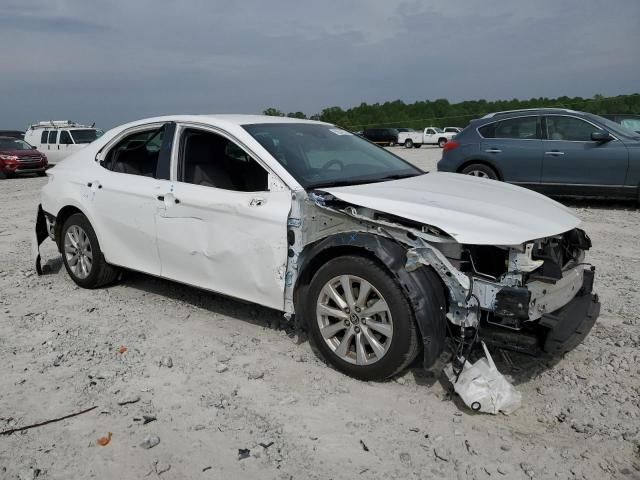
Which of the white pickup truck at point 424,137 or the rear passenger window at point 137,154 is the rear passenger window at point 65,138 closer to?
the rear passenger window at point 137,154

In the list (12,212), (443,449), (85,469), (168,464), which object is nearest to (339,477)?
(443,449)

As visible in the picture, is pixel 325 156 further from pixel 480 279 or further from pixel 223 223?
pixel 480 279

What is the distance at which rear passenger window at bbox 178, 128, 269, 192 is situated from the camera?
4.59 meters

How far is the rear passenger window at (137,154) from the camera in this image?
4973 millimetres

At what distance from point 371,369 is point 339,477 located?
2.92 feet

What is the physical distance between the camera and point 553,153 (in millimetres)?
9602

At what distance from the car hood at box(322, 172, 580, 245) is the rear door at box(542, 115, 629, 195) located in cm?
577

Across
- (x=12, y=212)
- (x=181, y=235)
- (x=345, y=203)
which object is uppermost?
(x=345, y=203)

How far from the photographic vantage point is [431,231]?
11.2 ft

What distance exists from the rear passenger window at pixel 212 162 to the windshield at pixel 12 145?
1907cm

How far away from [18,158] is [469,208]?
20.6 meters

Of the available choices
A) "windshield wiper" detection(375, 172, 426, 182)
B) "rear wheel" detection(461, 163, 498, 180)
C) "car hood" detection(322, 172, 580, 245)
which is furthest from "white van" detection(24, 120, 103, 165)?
"car hood" detection(322, 172, 580, 245)

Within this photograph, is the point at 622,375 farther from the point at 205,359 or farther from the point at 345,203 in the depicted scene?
the point at 205,359

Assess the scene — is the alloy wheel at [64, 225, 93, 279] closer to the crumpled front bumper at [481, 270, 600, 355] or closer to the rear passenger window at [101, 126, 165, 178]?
the rear passenger window at [101, 126, 165, 178]
